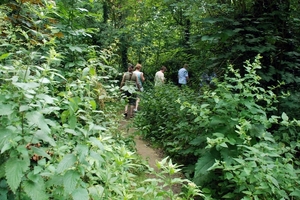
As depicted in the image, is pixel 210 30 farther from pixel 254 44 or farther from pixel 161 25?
pixel 161 25

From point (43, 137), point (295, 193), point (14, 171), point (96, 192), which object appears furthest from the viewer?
point (295, 193)

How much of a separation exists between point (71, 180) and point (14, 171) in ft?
1.12

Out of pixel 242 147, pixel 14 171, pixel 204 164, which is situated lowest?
pixel 204 164

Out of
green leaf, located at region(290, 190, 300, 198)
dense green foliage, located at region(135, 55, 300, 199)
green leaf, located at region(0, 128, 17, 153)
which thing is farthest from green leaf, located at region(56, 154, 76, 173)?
green leaf, located at region(290, 190, 300, 198)

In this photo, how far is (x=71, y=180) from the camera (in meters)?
1.64

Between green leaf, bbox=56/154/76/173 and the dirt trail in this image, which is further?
the dirt trail

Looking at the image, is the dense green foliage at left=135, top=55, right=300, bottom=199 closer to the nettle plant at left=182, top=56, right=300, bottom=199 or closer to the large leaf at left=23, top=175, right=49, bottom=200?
the nettle plant at left=182, top=56, right=300, bottom=199

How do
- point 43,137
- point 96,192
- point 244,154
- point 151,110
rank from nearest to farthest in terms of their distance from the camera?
point 43,137
point 96,192
point 244,154
point 151,110

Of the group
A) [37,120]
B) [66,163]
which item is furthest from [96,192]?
[37,120]

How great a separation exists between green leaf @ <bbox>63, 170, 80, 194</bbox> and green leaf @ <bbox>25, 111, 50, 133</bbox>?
0.33m

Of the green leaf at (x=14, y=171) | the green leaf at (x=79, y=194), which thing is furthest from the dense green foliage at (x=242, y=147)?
the green leaf at (x=14, y=171)

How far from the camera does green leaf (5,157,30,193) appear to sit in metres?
1.51

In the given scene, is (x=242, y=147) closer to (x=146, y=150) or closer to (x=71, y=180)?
(x=71, y=180)

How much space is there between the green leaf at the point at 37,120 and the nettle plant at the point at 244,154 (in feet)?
5.53
